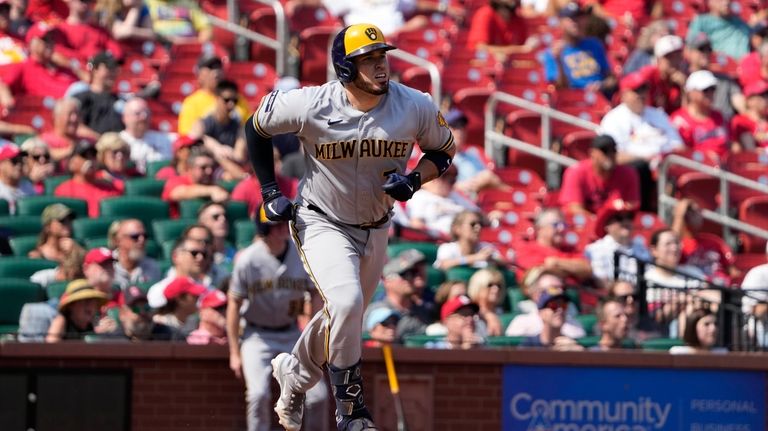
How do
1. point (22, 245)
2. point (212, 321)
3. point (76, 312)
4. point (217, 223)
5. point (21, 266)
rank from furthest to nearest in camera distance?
point (217, 223), point (22, 245), point (21, 266), point (212, 321), point (76, 312)

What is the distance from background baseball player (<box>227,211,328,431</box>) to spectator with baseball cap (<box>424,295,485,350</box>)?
994 mm

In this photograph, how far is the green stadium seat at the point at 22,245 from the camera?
38.2 feet

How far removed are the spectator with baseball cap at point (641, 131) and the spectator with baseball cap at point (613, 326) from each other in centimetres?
325

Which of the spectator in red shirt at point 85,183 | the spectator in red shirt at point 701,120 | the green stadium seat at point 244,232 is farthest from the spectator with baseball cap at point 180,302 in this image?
the spectator in red shirt at point 701,120

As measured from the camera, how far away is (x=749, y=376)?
1098 cm

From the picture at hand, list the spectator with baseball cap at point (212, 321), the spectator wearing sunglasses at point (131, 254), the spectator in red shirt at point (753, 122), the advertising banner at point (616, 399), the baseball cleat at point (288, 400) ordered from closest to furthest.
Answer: the baseball cleat at point (288, 400) < the spectator with baseball cap at point (212, 321) < the advertising banner at point (616, 399) < the spectator wearing sunglasses at point (131, 254) < the spectator in red shirt at point (753, 122)

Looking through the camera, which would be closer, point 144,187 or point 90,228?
point 90,228

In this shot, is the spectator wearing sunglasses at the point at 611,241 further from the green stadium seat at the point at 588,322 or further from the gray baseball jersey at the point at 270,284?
the gray baseball jersey at the point at 270,284

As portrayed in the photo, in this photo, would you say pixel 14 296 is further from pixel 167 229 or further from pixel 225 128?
pixel 225 128

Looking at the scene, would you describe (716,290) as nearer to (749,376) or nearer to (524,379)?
(749,376)

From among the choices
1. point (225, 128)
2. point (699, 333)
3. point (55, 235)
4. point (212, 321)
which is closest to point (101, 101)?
point (225, 128)

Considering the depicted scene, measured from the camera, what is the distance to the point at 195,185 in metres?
12.5

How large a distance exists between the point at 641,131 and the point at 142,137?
174 inches

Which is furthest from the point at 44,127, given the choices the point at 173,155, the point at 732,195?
the point at 732,195
